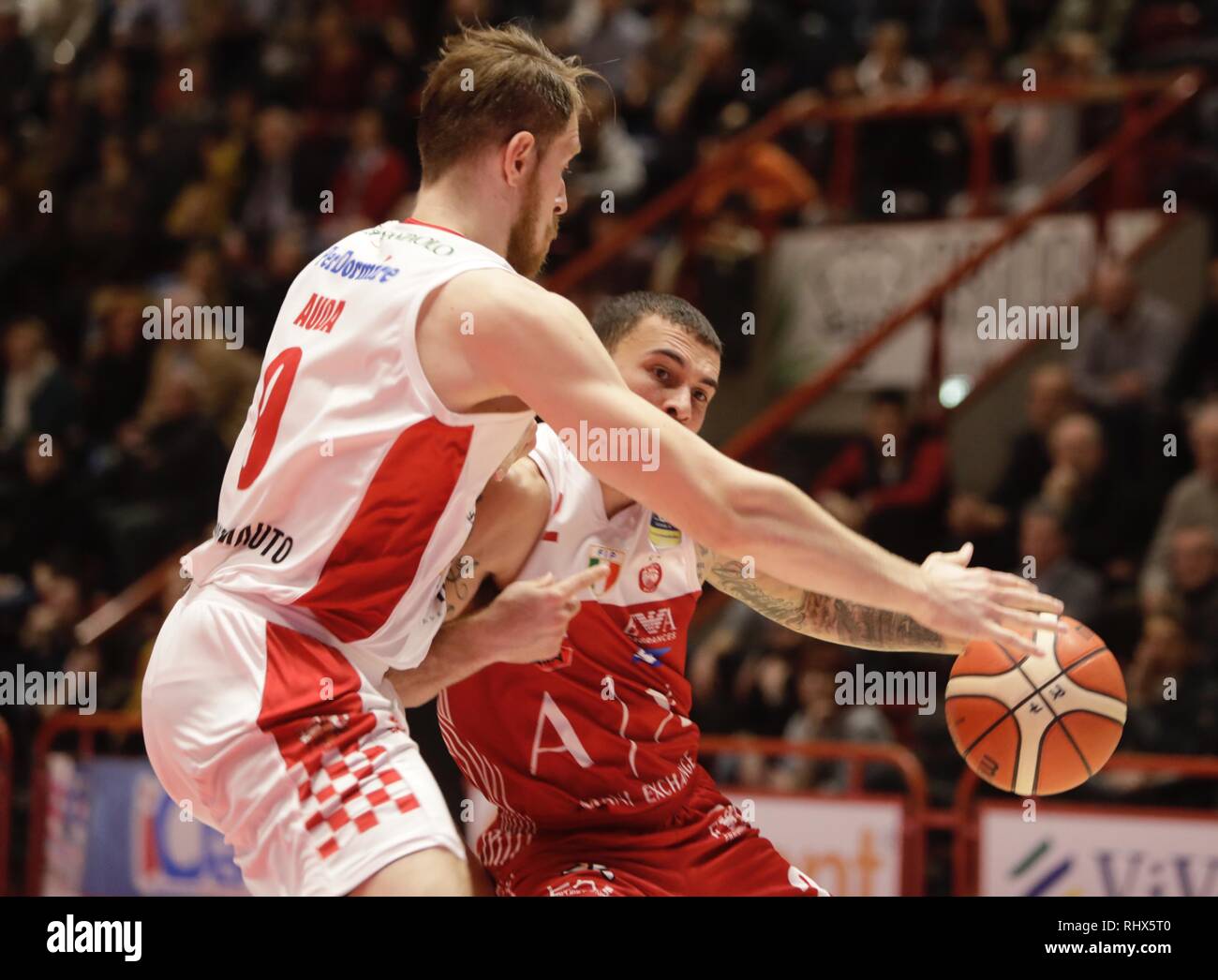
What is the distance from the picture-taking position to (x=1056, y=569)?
24.4 ft

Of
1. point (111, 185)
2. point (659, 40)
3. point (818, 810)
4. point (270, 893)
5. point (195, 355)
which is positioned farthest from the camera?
point (111, 185)

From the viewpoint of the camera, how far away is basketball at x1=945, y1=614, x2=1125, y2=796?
3.51 m

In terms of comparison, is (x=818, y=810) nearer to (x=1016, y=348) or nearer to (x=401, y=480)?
(x=1016, y=348)

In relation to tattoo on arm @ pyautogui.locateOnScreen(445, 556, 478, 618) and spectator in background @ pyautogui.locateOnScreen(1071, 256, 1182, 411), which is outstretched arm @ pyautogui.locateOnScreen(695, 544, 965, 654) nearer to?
tattoo on arm @ pyautogui.locateOnScreen(445, 556, 478, 618)

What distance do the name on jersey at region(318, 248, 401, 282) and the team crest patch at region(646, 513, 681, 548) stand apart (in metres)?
1.02

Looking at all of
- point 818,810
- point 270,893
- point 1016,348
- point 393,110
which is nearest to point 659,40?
point 393,110

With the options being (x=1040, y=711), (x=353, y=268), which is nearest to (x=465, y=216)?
(x=353, y=268)

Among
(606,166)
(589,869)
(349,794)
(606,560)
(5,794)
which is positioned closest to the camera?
(349,794)

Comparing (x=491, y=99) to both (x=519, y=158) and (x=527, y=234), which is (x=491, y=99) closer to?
(x=519, y=158)

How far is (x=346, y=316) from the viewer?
2943 mm

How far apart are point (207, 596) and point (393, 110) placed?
9623mm

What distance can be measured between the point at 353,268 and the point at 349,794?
3.14 feet

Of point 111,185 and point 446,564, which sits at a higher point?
point 111,185

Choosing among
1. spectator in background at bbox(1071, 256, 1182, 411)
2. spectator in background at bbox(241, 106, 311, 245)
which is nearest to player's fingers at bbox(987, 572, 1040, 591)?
spectator in background at bbox(1071, 256, 1182, 411)
